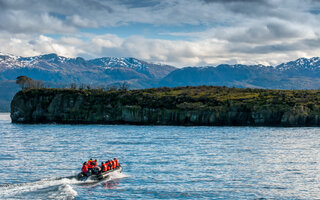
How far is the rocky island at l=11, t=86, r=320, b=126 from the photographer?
548ft

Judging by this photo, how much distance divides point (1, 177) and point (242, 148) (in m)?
49.7

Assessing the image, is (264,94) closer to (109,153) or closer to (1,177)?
(109,153)

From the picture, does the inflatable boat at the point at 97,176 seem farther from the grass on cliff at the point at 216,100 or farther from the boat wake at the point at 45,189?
the grass on cliff at the point at 216,100

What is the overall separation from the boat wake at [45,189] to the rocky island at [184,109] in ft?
416

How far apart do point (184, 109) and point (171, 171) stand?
121373 mm

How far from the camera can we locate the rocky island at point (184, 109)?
167 meters

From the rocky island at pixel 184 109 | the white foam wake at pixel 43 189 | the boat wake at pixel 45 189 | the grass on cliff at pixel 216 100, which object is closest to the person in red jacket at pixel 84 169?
the boat wake at pixel 45 189

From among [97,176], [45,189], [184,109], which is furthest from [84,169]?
[184,109]

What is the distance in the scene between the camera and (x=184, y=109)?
180 meters

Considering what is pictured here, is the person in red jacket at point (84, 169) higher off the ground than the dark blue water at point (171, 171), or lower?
higher

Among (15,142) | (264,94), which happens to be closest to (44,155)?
(15,142)

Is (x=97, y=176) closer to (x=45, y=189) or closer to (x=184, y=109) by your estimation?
(x=45, y=189)

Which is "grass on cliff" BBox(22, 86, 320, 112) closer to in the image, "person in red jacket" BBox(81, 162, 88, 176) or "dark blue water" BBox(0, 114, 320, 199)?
"dark blue water" BBox(0, 114, 320, 199)

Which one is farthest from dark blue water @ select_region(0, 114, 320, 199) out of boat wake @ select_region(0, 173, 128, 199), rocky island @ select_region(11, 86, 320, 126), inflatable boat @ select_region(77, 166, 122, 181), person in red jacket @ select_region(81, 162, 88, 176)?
rocky island @ select_region(11, 86, 320, 126)
